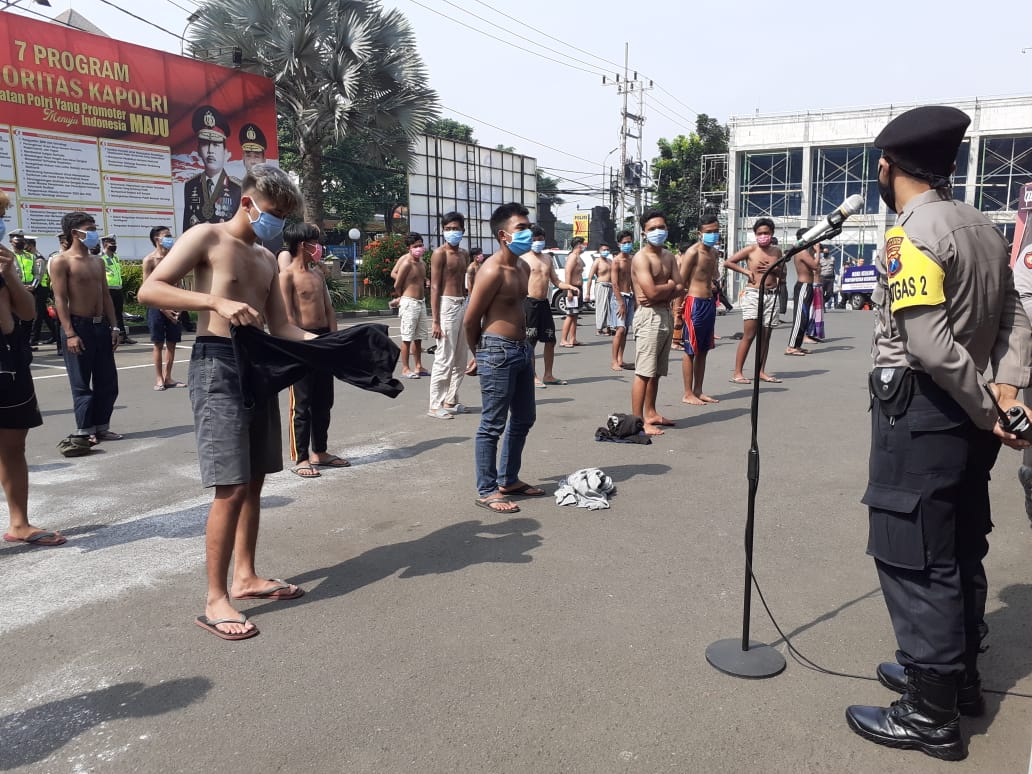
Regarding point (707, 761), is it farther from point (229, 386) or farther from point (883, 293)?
point (229, 386)

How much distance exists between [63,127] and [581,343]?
455 inches

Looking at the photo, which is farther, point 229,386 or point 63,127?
point 63,127

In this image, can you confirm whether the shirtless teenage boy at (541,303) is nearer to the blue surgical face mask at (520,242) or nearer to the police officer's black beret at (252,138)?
the blue surgical face mask at (520,242)

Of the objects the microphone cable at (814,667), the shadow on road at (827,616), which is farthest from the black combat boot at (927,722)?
the shadow on road at (827,616)

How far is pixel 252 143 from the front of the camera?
2062 cm

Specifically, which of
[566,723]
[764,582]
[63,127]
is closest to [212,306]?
[566,723]

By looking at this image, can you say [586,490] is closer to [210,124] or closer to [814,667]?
[814,667]

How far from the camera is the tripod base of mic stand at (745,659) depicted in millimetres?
3053

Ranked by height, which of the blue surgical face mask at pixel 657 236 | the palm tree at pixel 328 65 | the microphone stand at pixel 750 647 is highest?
the palm tree at pixel 328 65

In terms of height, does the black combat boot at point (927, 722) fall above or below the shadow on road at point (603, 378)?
below

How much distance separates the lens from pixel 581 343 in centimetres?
1491

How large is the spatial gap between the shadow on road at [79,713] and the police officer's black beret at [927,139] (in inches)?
121

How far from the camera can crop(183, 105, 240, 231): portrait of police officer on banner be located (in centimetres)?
1933

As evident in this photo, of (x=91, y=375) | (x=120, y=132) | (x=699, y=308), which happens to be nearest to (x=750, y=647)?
(x=699, y=308)
